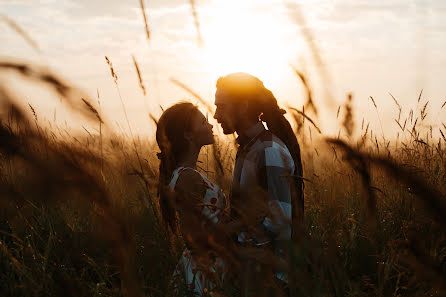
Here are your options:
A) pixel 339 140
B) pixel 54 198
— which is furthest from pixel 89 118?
pixel 339 140

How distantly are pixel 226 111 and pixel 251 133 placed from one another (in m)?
0.23

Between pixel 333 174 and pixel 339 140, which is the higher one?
pixel 339 140

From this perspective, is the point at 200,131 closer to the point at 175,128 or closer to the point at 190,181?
the point at 175,128

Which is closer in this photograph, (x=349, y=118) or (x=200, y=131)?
(x=200, y=131)

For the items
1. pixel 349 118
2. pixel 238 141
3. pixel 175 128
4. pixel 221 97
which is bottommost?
pixel 349 118

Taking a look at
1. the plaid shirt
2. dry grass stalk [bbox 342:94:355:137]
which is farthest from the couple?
dry grass stalk [bbox 342:94:355:137]

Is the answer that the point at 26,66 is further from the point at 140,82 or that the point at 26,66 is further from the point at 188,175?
the point at 140,82

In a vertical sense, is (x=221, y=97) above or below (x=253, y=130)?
above

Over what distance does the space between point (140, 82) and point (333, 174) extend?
1861mm

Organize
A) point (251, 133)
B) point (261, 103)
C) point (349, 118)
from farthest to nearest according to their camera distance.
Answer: point (349, 118) < point (261, 103) < point (251, 133)

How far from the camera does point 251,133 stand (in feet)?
8.95

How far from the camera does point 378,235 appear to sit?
2525 millimetres

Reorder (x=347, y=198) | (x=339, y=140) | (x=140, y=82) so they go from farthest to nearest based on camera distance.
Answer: (x=347, y=198) → (x=140, y=82) → (x=339, y=140)

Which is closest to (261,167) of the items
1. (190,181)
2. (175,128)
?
(190,181)
